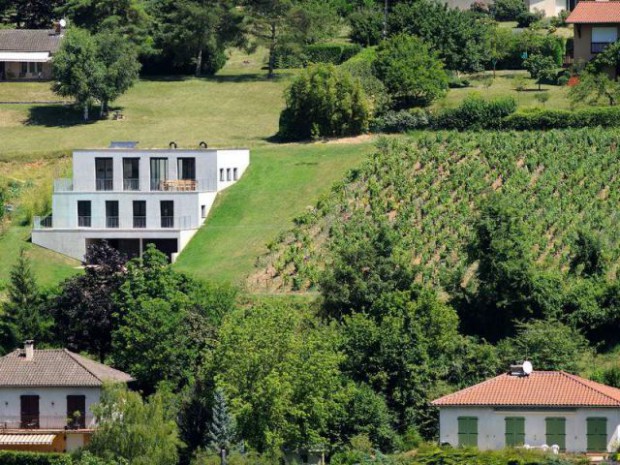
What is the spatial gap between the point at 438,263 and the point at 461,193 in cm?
712

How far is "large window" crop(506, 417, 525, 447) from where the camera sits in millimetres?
73625

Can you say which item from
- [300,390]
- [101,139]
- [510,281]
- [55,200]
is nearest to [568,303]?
[510,281]

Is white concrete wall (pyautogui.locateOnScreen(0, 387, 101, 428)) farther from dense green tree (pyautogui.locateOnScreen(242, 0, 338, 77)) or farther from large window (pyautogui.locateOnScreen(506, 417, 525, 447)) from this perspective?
dense green tree (pyautogui.locateOnScreen(242, 0, 338, 77))

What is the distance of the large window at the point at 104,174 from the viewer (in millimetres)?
101688

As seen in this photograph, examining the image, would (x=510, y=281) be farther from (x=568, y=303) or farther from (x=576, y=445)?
(x=576, y=445)

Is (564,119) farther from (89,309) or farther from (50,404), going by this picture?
(50,404)

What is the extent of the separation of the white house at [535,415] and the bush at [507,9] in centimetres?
6740

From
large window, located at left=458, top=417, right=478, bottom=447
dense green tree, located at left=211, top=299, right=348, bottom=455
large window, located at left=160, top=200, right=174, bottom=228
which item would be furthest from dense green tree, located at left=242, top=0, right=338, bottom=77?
large window, located at left=458, top=417, right=478, bottom=447

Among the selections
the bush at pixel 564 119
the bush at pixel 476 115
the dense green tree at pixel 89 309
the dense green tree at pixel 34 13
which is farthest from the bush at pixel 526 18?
the dense green tree at pixel 89 309

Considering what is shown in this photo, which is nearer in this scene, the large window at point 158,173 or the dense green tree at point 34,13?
the large window at point 158,173

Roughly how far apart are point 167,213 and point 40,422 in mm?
22969

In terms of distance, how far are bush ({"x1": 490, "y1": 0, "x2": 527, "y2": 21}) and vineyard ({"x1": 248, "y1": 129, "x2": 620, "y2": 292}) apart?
120 feet

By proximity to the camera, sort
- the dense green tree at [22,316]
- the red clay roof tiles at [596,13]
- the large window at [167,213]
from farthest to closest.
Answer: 1. the red clay roof tiles at [596,13]
2. the large window at [167,213]
3. the dense green tree at [22,316]

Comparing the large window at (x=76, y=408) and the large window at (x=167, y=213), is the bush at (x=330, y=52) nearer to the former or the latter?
the large window at (x=167, y=213)
